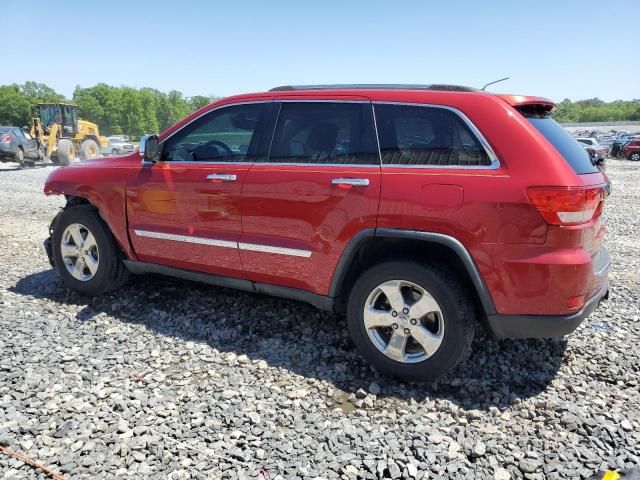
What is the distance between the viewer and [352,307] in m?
3.22

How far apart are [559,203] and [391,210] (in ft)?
3.09

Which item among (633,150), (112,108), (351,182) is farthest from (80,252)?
(112,108)

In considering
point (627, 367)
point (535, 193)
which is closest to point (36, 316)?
point (535, 193)

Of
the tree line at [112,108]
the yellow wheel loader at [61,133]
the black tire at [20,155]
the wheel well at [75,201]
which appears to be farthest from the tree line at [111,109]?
the wheel well at [75,201]

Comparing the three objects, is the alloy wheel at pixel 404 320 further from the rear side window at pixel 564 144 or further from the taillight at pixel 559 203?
the rear side window at pixel 564 144

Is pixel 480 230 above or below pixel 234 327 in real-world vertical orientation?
above

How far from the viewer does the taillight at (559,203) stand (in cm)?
261

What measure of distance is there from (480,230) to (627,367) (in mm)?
1646

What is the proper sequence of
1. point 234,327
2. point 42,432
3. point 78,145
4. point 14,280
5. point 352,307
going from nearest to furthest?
point 42,432, point 352,307, point 234,327, point 14,280, point 78,145

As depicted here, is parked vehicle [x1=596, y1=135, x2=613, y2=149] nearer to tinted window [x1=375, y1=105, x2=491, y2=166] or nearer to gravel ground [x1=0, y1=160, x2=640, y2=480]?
gravel ground [x1=0, y1=160, x2=640, y2=480]

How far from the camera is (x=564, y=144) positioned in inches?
116

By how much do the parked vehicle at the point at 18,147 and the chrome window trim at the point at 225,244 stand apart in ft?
58.3

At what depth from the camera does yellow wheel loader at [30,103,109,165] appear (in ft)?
66.1

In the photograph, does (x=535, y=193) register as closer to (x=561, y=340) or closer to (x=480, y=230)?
(x=480, y=230)
